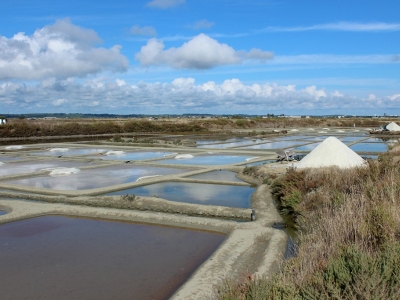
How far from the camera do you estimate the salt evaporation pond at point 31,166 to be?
43.5ft

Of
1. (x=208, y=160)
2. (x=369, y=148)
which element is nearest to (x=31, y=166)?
(x=208, y=160)

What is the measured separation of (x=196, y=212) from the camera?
7383 millimetres

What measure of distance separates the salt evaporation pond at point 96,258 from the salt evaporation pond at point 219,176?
16.0ft

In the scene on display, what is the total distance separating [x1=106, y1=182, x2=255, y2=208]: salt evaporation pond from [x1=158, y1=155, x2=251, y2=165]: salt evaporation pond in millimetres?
4407

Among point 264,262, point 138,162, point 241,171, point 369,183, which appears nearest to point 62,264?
point 264,262

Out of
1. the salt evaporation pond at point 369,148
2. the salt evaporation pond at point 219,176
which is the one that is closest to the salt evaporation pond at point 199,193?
the salt evaporation pond at point 219,176

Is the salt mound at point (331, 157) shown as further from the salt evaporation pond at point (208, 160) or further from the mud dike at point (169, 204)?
the salt evaporation pond at point (208, 160)

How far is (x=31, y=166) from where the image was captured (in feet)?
47.8

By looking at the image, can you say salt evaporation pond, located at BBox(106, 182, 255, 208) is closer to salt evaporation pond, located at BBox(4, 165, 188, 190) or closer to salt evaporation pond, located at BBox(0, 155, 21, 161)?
salt evaporation pond, located at BBox(4, 165, 188, 190)

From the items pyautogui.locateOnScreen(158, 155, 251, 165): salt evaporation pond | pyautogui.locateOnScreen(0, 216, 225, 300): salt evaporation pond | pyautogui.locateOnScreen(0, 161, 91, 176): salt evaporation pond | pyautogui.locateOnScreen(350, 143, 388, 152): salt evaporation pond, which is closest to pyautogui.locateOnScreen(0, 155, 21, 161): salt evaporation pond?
pyautogui.locateOnScreen(0, 161, 91, 176): salt evaporation pond

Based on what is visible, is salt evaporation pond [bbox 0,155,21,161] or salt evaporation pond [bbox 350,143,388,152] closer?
salt evaporation pond [bbox 0,155,21,161]

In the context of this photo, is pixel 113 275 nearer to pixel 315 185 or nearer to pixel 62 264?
pixel 62 264

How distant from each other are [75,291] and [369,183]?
4156 millimetres

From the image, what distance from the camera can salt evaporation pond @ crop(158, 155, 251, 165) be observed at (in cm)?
1516
